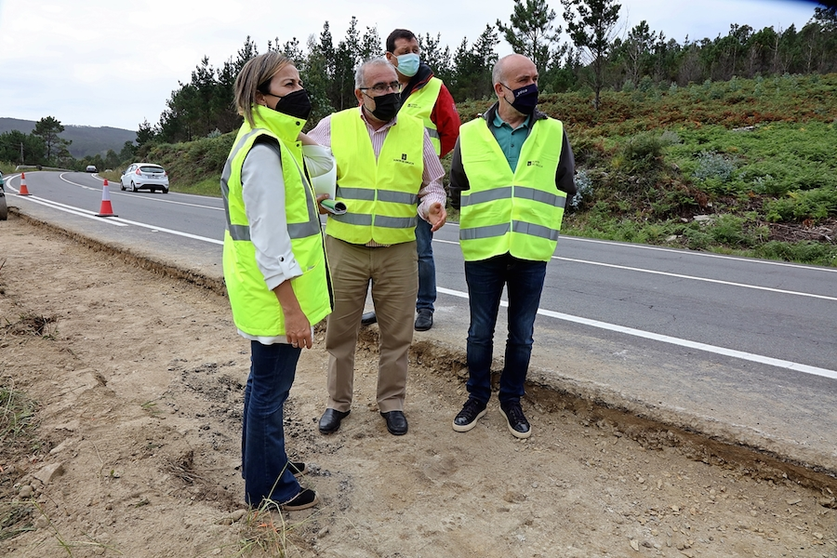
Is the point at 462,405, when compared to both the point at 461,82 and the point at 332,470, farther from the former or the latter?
the point at 461,82

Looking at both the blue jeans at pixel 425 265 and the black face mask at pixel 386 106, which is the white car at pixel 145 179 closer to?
the blue jeans at pixel 425 265

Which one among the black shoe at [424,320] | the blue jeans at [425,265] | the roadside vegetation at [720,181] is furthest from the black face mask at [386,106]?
the roadside vegetation at [720,181]

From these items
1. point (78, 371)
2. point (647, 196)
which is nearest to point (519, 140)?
point (78, 371)

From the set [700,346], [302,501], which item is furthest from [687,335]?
[302,501]

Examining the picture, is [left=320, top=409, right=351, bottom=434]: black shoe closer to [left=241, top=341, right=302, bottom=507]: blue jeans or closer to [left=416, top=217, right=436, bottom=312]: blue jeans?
[left=241, top=341, right=302, bottom=507]: blue jeans

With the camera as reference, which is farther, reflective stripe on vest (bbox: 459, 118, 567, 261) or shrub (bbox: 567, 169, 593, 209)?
shrub (bbox: 567, 169, 593, 209)

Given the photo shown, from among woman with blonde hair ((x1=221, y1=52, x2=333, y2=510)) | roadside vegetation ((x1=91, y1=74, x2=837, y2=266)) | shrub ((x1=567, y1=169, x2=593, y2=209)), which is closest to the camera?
woman with blonde hair ((x1=221, y1=52, x2=333, y2=510))

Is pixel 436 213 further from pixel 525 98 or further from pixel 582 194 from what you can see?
pixel 582 194

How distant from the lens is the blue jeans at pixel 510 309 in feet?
10.4

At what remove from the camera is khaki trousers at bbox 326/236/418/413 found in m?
A: 3.17

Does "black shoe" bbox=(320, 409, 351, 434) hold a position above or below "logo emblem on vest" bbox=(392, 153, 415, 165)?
below

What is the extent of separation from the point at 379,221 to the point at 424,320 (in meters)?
1.86

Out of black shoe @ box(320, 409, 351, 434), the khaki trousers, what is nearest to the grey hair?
the khaki trousers

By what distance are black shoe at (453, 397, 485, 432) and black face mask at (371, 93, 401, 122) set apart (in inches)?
67.5
